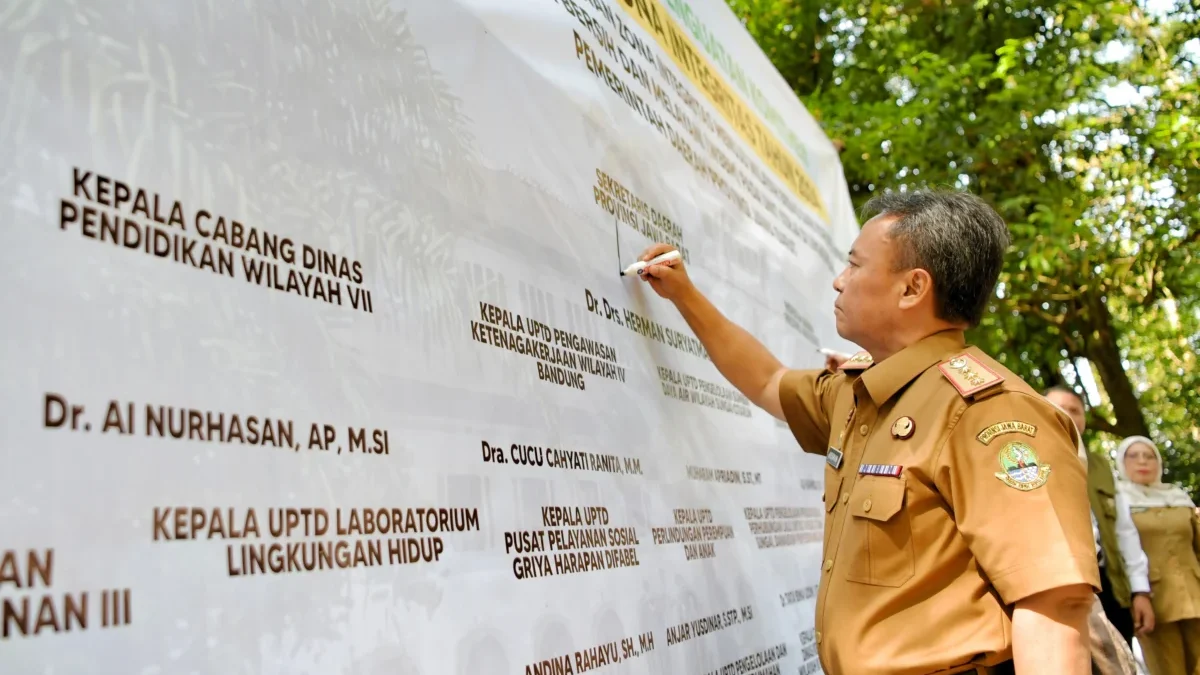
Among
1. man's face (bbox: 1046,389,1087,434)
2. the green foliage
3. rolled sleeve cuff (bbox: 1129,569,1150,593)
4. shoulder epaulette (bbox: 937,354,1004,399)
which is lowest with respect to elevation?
rolled sleeve cuff (bbox: 1129,569,1150,593)

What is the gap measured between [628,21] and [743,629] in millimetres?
1296

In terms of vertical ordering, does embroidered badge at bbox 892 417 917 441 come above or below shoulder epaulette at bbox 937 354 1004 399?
below

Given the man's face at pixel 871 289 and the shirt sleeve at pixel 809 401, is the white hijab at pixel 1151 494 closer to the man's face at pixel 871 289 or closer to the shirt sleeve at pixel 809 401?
the shirt sleeve at pixel 809 401

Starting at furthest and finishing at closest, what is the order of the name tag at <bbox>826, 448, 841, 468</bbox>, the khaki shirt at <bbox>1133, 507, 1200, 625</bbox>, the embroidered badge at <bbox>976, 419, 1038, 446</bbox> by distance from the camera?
1. the khaki shirt at <bbox>1133, 507, 1200, 625</bbox>
2. the name tag at <bbox>826, 448, 841, 468</bbox>
3. the embroidered badge at <bbox>976, 419, 1038, 446</bbox>

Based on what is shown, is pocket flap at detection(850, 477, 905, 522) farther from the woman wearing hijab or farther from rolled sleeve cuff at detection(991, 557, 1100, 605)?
the woman wearing hijab

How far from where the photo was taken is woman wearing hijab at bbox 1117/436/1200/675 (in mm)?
4621

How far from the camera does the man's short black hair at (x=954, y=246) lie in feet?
5.57

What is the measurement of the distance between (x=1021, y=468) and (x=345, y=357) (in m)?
0.95

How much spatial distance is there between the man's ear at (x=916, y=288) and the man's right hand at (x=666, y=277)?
1.34ft

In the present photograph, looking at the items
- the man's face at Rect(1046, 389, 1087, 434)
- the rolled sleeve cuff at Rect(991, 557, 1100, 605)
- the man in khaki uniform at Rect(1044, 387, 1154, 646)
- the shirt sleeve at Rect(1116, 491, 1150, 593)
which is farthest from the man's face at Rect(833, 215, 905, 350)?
the shirt sleeve at Rect(1116, 491, 1150, 593)

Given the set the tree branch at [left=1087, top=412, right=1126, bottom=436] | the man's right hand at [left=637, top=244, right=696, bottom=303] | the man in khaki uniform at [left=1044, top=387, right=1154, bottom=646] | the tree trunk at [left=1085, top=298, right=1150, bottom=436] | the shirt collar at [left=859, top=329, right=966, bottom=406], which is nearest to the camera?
the shirt collar at [left=859, top=329, right=966, bottom=406]

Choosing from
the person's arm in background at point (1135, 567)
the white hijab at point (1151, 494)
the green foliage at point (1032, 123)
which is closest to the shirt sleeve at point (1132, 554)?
the person's arm in background at point (1135, 567)

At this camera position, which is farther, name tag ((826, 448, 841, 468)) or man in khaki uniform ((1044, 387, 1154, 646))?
man in khaki uniform ((1044, 387, 1154, 646))

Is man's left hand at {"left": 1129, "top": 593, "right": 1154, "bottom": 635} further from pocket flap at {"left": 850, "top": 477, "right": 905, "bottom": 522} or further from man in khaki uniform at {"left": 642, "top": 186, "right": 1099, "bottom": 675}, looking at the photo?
pocket flap at {"left": 850, "top": 477, "right": 905, "bottom": 522}
